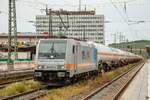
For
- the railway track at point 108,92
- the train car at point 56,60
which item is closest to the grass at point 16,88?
the train car at point 56,60

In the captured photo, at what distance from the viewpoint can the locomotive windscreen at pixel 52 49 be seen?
2248 centimetres

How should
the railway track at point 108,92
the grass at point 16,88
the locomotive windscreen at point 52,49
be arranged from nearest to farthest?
1. the railway track at point 108,92
2. the grass at point 16,88
3. the locomotive windscreen at point 52,49

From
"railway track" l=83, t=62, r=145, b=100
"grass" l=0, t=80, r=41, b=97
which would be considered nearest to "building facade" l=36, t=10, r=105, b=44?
"railway track" l=83, t=62, r=145, b=100

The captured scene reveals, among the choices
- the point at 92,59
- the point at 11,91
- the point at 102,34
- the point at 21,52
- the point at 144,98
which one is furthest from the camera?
the point at 102,34

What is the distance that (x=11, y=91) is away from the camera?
2031 cm

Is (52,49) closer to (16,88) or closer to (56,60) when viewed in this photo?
(56,60)

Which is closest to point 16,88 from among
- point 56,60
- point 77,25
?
point 56,60

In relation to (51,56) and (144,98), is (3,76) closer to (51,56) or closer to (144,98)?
(51,56)

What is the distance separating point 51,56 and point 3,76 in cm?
1129

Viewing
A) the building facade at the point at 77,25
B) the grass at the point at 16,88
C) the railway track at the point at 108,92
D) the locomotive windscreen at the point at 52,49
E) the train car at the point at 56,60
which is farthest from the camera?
the building facade at the point at 77,25

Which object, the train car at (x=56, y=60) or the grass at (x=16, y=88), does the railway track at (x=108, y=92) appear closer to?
the train car at (x=56, y=60)

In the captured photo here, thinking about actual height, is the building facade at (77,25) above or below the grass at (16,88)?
above

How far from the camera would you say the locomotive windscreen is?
22484 mm

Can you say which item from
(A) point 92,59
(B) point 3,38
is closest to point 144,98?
(A) point 92,59
